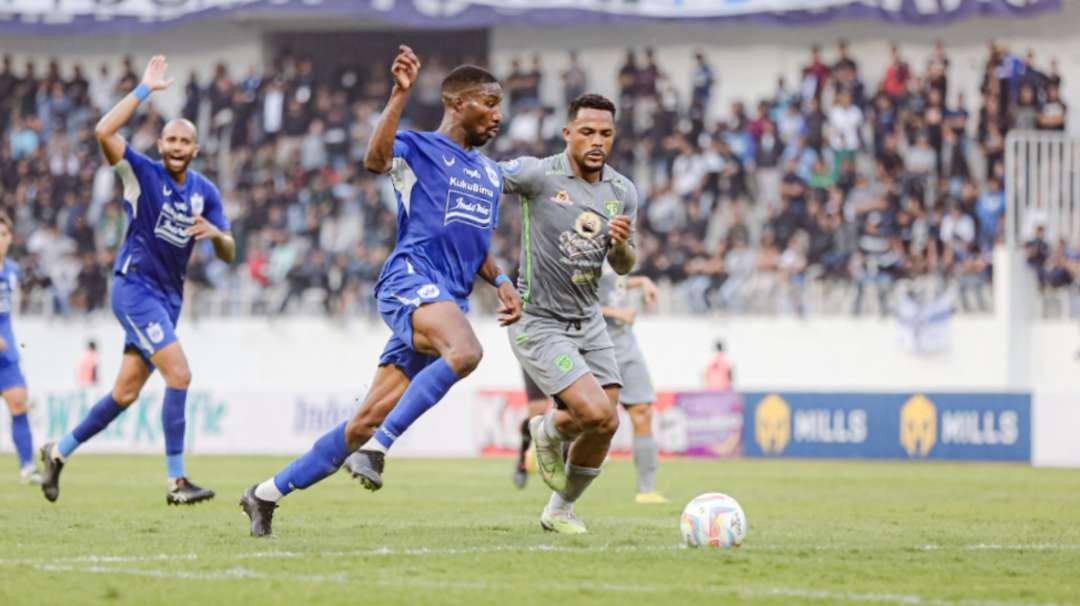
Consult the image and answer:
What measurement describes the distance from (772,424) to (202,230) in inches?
600

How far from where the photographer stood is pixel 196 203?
12766mm

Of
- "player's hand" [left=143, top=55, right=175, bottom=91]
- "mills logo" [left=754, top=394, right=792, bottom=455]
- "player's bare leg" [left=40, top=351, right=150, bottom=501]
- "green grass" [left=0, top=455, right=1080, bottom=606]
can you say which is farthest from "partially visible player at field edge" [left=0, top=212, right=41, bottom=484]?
"mills logo" [left=754, top=394, right=792, bottom=455]

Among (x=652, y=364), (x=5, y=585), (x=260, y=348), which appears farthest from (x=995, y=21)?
(x=5, y=585)

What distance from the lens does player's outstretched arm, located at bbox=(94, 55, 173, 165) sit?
11750 mm

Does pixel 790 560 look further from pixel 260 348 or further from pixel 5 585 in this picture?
pixel 260 348

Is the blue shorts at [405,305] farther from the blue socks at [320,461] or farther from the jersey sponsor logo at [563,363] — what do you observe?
the jersey sponsor logo at [563,363]

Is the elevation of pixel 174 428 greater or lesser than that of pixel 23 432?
greater

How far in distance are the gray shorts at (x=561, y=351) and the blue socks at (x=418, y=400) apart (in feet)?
3.30

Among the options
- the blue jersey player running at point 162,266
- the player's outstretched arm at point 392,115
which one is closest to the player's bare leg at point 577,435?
the player's outstretched arm at point 392,115

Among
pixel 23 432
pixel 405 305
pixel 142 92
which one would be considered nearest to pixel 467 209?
pixel 405 305

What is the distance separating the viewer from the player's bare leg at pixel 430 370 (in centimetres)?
914

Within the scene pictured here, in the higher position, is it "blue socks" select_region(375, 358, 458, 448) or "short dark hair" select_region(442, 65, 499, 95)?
"short dark hair" select_region(442, 65, 499, 95)

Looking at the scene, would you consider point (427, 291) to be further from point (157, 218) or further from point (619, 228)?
point (157, 218)

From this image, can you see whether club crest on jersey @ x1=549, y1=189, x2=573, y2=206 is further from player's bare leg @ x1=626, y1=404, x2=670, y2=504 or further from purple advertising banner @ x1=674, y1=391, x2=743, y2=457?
purple advertising banner @ x1=674, y1=391, x2=743, y2=457
